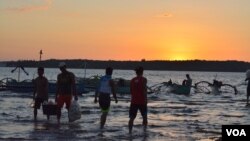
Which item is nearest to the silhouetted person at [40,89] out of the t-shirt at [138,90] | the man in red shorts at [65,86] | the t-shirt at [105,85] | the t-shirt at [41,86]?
the t-shirt at [41,86]

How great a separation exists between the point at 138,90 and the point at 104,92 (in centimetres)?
128

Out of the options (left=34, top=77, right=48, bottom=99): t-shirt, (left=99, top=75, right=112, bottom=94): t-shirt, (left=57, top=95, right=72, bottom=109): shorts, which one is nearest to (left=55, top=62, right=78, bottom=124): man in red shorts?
(left=57, top=95, right=72, bottom=109): shorts

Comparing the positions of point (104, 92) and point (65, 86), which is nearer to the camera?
point (104, 92)

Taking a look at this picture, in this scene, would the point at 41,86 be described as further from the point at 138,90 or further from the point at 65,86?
the point at 138,90

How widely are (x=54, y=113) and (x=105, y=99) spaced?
2.51 meters

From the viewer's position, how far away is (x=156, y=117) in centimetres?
2058

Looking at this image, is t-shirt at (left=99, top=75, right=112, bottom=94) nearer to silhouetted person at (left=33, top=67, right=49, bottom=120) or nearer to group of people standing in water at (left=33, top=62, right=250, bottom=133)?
group of people standing in water at (left=33, top=62, right=250, bottom=133)

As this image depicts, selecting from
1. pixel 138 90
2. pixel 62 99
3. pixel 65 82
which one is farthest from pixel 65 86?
pixel 138 90

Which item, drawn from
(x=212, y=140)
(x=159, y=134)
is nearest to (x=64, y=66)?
(x=159, y=134)

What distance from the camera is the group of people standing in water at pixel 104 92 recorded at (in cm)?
1409

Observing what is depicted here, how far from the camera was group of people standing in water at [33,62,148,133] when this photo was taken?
14086 mm

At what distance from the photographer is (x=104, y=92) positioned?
48.9ft

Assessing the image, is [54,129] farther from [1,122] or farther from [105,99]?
[1,122]

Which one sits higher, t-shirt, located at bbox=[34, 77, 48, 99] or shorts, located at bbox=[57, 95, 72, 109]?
t-shirt, located at bbox=[34, 77, 48, 99]
